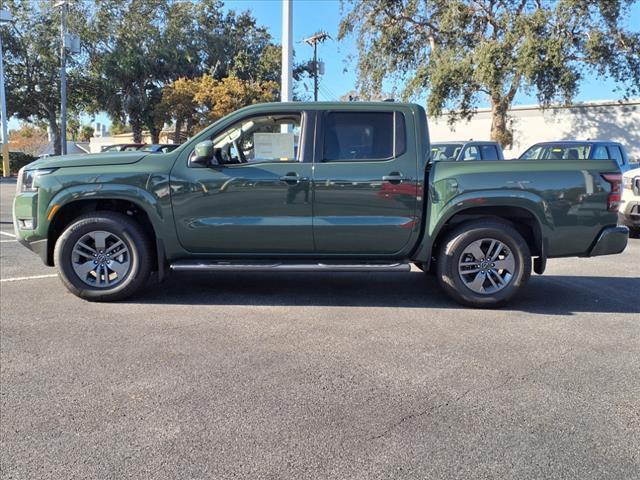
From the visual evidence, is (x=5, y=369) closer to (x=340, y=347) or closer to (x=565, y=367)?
(x=340, y=347)

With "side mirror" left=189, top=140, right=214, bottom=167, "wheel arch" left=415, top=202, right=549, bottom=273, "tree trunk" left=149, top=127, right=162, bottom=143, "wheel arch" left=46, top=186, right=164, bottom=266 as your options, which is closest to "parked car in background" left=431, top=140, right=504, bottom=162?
"wheel arch" left=415, top=202, right=549, bottom=273

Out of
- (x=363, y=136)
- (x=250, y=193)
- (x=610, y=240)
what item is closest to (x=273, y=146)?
(x=250, y=193)

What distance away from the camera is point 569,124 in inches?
1230

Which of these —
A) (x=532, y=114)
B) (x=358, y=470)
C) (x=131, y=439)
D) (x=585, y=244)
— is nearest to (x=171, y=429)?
(x=131, y=439)

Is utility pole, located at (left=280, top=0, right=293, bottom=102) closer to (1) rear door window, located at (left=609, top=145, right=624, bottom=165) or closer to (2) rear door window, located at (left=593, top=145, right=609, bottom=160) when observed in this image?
(2) rear door window, located at (left=593, top=145, right=609, bottom=160)

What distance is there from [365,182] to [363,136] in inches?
20.2

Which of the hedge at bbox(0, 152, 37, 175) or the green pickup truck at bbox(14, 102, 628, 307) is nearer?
the green pickup truck at bbox(14, 102, 628, 307)

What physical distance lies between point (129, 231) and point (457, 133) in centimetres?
3202

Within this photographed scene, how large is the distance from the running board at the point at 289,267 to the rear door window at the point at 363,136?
3.40 ft

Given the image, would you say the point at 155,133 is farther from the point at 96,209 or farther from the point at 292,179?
the point at 292,179

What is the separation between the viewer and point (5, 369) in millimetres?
3740

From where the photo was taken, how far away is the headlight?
206 inches

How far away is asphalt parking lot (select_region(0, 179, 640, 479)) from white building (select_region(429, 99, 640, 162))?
2514 centimetres

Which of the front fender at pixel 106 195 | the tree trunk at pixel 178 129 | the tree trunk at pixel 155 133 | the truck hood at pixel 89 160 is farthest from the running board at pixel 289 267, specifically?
the tree trunk at pixel 155 133
